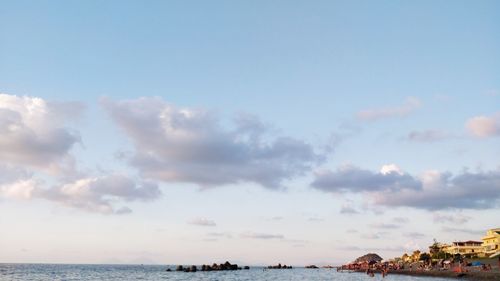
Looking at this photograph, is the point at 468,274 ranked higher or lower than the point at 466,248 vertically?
lower

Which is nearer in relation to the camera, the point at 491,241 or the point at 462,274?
the point at 462,274

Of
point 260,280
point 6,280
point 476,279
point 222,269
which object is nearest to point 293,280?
point 260,280

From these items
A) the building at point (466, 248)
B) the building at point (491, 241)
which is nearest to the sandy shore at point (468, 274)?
the building at point (491, 241)

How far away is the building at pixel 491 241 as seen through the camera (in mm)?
123125

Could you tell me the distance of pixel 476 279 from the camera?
7881 centimetres

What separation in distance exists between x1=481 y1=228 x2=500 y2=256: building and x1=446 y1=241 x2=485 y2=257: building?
286 centimetres

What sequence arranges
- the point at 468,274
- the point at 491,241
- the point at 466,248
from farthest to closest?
the point at 466,248, the point at 491,241, the point at 468,274

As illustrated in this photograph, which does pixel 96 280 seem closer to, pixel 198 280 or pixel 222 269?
pixel 198 280

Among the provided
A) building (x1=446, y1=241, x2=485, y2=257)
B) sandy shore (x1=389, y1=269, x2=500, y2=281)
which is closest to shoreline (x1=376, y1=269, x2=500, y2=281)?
sandy shore (x1=389, y1=269, x2=500, y2=281)

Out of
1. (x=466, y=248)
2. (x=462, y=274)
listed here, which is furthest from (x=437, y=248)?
(x=462, y=274)

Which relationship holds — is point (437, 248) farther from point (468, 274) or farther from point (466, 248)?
point (468, 274)

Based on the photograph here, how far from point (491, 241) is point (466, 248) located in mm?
11120

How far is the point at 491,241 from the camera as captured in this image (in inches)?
5010

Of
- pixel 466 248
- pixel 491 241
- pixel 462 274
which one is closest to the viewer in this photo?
pixel 462 274
